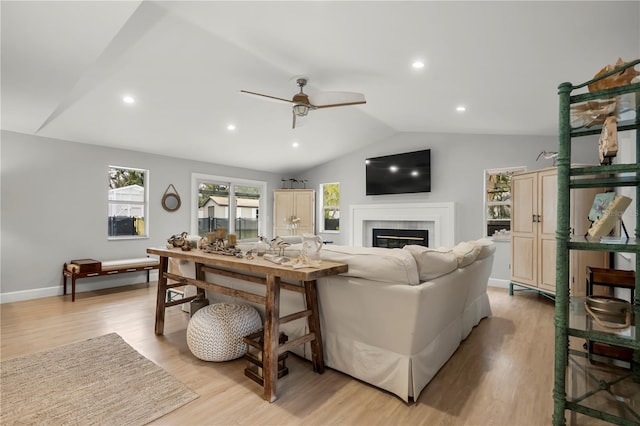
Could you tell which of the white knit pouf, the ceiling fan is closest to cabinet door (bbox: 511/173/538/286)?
the ceiling fan

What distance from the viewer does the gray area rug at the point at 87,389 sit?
1818 millimetres

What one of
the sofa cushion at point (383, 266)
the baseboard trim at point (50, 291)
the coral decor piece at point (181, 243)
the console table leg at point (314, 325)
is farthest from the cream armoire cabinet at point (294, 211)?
the sofa cushion at point (383, 266)

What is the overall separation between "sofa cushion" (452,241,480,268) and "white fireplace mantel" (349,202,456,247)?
2693mm

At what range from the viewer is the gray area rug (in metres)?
1.82

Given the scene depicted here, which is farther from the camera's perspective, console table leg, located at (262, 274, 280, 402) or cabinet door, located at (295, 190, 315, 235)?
cabinet door, located at (295, 190, 315, 235)

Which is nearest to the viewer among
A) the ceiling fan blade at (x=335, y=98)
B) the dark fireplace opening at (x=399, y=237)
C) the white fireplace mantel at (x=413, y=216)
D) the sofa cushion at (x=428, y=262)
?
the sofa cushion at (x=428, y=262)

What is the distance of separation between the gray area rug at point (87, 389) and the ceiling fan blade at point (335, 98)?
A: 2.88m

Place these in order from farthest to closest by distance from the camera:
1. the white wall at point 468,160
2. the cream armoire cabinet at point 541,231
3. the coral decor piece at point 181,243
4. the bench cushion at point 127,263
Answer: the white wall at point 468,160, the bench cushion at point 127,263, the cream armoire cabinet at point 541,231, the coral decor piece at point 181,243

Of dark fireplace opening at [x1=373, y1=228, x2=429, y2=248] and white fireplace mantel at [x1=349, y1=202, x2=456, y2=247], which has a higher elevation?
white fireplace mantel at [x1=349, y1=202, x2=456, y2=247]

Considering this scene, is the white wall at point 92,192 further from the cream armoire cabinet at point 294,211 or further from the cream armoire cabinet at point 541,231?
the cream armoire cabinet at point 294,211

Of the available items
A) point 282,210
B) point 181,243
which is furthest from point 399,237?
point 181,243

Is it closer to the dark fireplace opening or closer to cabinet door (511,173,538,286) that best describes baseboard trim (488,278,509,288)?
→ cabinet door (511,173,538,286)

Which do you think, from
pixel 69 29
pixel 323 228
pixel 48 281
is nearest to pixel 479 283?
pixel 69 29

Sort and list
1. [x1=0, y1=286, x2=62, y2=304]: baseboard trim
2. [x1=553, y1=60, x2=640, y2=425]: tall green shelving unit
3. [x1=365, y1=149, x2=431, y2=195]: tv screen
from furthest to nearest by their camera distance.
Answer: [x1=365, y1=149, x2=431, y2=195]: tv screen → [x1=0, y1=286, x2=62, y2=304]: baseboard trim → [x1=553, y1=60, x2=640, y2=425]: tall green shelving unit
